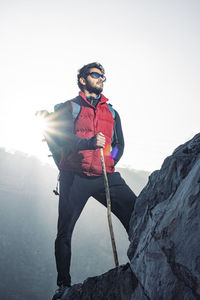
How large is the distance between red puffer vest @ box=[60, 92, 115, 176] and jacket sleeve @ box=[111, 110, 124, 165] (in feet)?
0.49

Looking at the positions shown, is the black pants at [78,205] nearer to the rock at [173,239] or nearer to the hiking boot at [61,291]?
the hiking boot at [61,291]

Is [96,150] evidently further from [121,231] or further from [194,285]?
[121,231]

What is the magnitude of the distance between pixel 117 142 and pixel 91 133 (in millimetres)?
531

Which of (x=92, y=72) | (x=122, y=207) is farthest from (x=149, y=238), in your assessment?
(x=92, y=72)

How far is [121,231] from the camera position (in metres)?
41.6

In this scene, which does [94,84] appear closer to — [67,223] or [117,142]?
[117,142]

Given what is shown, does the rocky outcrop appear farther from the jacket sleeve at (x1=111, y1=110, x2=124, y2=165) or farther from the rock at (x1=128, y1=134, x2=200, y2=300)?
the jacket sleeve at (x1=111, y1=110, x2=124, y2=165)

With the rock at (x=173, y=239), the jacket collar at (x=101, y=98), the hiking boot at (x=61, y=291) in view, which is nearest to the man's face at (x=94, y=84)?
Result: the jacket collar at (x=101, y=98)

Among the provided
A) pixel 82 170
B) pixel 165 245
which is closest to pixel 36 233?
pixel 82 170

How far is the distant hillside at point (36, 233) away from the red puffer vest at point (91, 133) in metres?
29.9

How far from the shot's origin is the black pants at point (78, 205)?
331 centimetres

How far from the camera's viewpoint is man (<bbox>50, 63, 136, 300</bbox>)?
3318 millimetres

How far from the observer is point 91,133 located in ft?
11.8

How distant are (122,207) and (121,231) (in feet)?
133
